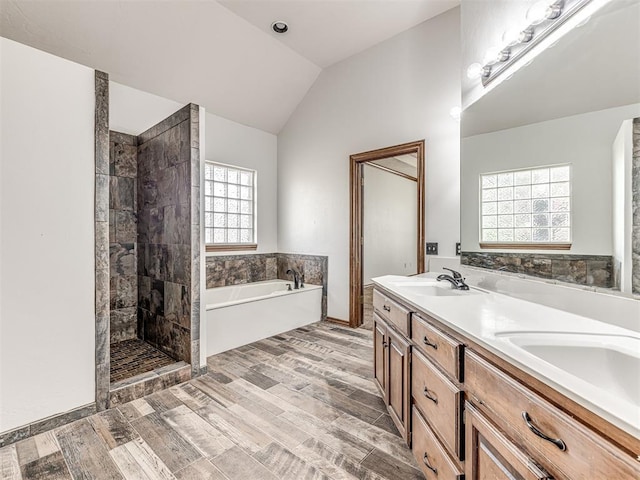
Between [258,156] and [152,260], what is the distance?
7.70ft

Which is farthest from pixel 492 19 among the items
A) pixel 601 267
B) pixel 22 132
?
pixel 22 132

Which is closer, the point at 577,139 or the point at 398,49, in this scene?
the point at 577,139

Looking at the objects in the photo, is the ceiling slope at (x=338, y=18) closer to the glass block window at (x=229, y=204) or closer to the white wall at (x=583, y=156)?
the glass block window at (x=229, y=204)

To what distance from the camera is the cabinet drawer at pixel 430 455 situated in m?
1.14

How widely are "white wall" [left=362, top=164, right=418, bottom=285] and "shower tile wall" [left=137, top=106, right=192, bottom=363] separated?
3634 mm

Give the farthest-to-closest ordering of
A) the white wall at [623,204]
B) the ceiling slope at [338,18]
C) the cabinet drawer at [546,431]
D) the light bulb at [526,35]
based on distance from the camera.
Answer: the ceiling slope at [338,18] → the light bulb at [526,35] → the white wall at [623,204] → the cabinet drawer at [546,431]

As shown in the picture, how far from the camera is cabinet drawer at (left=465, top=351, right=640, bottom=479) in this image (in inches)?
22.6

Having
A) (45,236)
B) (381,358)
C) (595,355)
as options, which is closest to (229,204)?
(45,236)

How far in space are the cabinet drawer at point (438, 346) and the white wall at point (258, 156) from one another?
3.54m

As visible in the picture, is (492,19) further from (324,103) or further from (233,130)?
(233,130)

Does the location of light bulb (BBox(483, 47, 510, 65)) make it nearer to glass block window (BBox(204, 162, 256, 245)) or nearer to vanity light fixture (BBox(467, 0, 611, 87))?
vanity light fixture (BBox(467, 0, 611, 87))

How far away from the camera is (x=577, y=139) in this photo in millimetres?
1296

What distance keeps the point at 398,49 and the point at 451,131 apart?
4.07ft

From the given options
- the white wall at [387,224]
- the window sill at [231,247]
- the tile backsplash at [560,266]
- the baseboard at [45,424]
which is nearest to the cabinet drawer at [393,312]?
the tile backsplash at [560,266]
